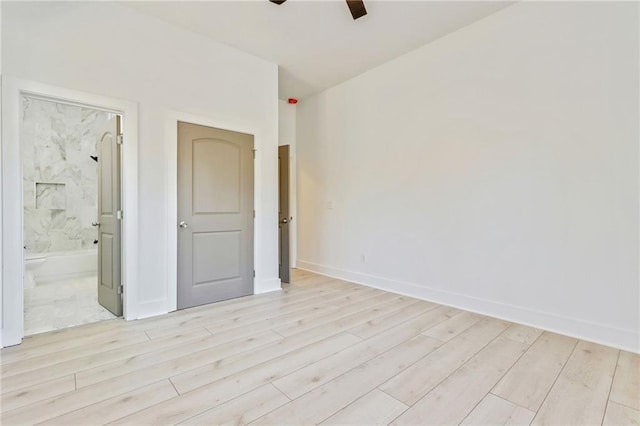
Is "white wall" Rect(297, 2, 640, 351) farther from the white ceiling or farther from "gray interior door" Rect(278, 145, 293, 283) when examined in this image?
"gray interior door" Rect(278, 145, 293, 283)

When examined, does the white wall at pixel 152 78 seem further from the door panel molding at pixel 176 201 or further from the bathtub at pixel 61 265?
the bathtub at pixel 61 265

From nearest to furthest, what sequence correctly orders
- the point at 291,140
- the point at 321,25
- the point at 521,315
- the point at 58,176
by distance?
the point at 521,315
the point at 321,25
the point at 58,176
the point at 291,140

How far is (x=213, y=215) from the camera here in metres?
3.52

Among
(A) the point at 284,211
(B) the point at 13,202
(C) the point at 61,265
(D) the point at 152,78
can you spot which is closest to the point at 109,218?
(B) the point at 13,202

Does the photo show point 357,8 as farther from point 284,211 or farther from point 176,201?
point 284,211

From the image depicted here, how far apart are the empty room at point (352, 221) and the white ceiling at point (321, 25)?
0.10 feet

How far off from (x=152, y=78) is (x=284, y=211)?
95.9 inches

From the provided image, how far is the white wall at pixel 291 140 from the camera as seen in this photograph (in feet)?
17.9

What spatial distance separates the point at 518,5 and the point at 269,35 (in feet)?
8.30

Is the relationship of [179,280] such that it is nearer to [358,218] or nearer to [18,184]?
[18,184]

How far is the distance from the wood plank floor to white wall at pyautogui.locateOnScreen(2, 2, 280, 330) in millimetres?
883

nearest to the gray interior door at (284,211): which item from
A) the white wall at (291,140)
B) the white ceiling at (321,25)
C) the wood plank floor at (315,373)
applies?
the white wall at (291,140)

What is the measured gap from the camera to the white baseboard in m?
2.40

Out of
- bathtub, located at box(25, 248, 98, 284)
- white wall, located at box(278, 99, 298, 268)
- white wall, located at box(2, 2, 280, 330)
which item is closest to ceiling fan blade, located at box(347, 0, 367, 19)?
white wall, located at box(2, 2, 280, 330)
